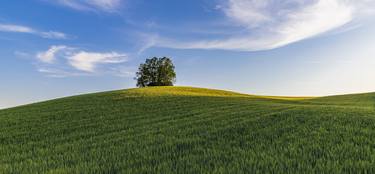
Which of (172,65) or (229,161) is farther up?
(172,65)

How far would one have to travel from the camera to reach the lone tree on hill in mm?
89500

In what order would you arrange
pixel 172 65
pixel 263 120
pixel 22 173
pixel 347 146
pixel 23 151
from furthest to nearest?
pixel 172 65 → pixel 263 120 → pixel 23 151 → pixel 347 146 → pixel 22 173

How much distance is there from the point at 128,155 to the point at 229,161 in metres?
2.85

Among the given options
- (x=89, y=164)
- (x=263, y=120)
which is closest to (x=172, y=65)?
(x=263, y=120)

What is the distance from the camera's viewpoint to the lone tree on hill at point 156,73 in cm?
8950

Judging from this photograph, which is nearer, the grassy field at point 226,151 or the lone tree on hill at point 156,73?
the grassy field at point 226,151

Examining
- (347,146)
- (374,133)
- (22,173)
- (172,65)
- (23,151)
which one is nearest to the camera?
(22,173)

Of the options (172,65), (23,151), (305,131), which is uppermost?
(172,65)

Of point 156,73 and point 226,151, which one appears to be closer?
point 226,151

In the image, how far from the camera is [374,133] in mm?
10273

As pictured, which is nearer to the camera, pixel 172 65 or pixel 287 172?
pixel 287 172

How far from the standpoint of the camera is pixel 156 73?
89875 millimetres

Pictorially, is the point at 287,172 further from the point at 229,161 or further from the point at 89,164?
the point at 89,164

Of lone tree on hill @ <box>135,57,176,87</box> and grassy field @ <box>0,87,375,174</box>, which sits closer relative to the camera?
grassy field @ <box>0,87,375,174</box>
